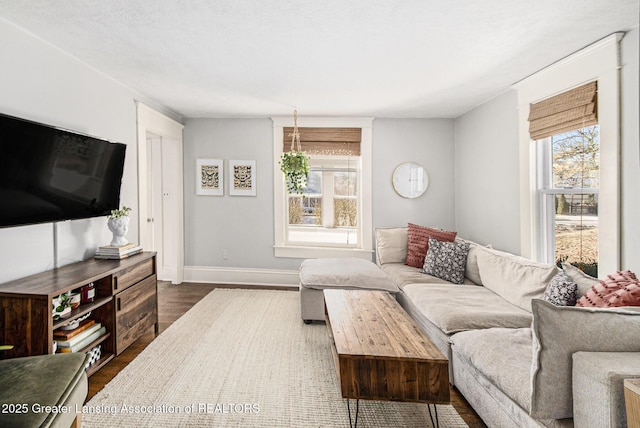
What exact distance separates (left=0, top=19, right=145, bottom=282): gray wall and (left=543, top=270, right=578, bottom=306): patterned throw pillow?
3531mm

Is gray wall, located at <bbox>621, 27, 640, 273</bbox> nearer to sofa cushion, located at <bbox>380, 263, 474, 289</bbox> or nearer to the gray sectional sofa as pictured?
the gray sectional sofa

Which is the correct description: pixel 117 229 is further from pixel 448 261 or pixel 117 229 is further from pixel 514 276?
pixel 514 276

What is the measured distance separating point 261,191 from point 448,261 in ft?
8.60

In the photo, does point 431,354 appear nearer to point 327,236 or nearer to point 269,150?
point 327,236

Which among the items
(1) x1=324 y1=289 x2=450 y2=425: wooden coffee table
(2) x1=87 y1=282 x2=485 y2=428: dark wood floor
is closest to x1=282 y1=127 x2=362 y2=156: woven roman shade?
(2) x1=87 y1=282 x2=485 y2=428: dark wood floor

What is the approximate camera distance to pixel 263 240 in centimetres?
455

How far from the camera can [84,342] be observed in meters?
2.16

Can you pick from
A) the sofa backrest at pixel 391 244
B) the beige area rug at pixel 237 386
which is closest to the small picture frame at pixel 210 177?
the beige area rug at pixel 237 386

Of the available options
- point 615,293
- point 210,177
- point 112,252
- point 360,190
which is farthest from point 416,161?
point 112,252

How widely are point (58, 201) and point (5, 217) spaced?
0.40 m

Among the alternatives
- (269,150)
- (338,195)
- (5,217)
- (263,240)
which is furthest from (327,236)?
(5,217)

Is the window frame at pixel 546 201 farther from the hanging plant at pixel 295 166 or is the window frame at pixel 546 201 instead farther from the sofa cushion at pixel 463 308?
the hanging plant at pixel 295 166

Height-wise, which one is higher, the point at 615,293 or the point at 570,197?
the point at 570,197

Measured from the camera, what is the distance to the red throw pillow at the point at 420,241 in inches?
145
